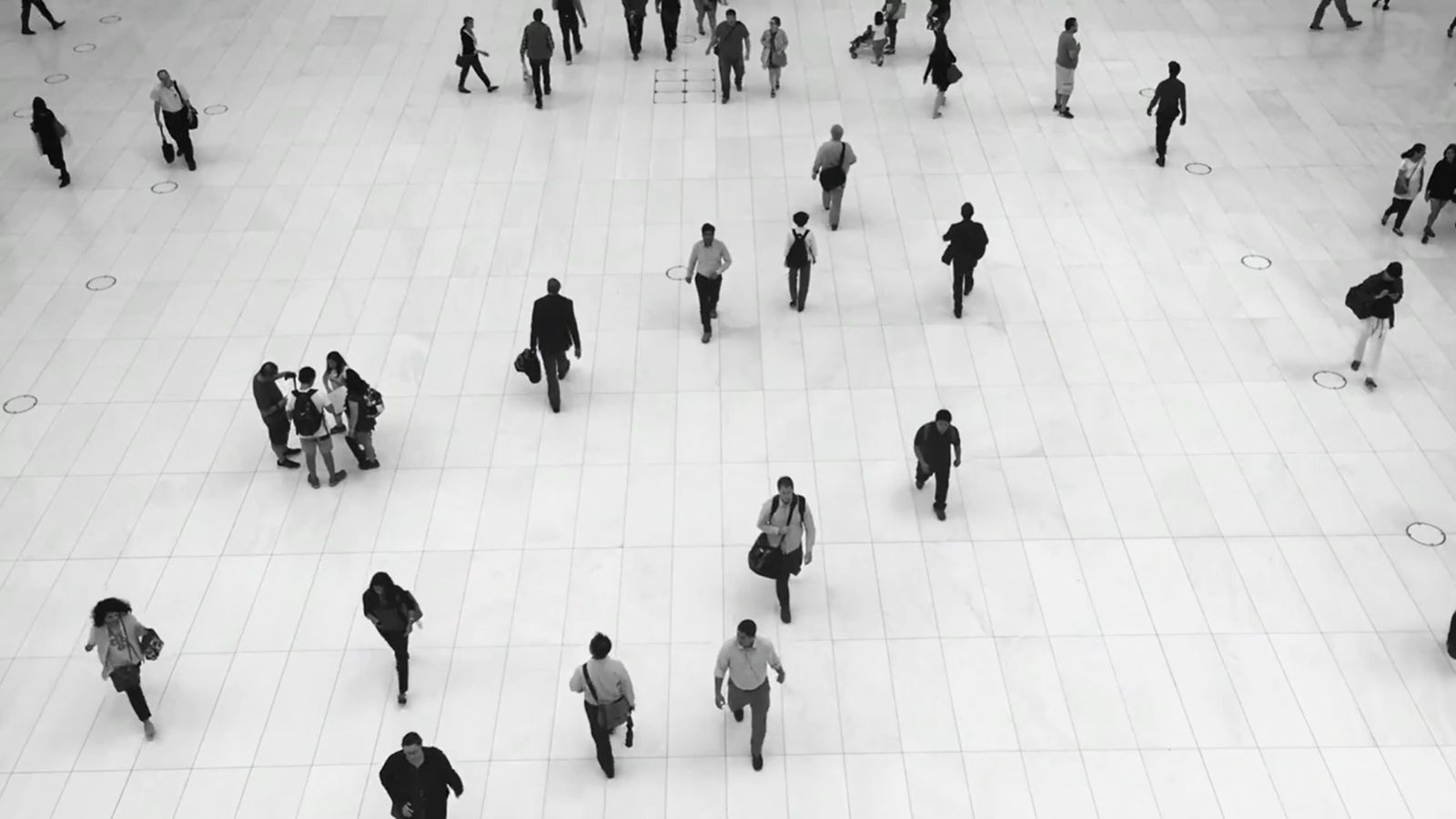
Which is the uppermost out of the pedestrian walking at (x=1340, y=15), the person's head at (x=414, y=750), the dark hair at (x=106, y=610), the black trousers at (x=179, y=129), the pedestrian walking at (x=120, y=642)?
the person's head at (x=414, y=750)

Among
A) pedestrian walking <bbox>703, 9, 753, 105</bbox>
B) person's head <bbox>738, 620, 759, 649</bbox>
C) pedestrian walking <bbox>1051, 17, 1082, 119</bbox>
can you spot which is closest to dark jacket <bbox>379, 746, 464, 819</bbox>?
person's head <bbox>738, 620, 759, 649</bbox>

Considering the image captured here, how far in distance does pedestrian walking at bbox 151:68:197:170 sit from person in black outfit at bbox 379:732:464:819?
1225cm

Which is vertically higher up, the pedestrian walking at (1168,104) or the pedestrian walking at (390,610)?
the pedestrian walking at (390,610)

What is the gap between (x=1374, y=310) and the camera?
40.0ft

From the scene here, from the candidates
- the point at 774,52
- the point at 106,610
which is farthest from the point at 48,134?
the point at 774,52

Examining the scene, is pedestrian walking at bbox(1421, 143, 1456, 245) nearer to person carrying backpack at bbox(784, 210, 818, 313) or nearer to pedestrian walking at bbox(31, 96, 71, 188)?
person carrying backpack at bbox(784, 210, 818, 313)

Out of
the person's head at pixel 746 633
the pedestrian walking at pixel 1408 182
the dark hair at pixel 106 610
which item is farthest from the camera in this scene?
the pedestrian walking at pixel 1408 182

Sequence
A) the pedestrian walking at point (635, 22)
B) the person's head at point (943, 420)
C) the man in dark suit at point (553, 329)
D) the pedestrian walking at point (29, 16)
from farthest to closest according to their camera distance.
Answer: the pedestrian walking at point (29, 16) → the pedestrian walking at point (635, 22) → the man in dark suit at point (553, 329) → the person's head at point (943, 420)

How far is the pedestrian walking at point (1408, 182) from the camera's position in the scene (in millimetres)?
14578

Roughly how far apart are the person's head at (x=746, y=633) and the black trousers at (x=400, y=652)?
267cm

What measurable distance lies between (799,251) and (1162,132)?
6429 mm

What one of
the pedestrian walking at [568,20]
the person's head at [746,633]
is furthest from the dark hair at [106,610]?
the pedestrian walking at [568,20]

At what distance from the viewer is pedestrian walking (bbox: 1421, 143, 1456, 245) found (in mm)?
14578

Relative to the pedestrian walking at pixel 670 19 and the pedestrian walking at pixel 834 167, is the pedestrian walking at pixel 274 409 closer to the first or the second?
the pedestrian walking at pixel 834 167
